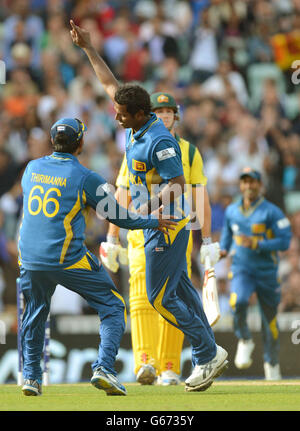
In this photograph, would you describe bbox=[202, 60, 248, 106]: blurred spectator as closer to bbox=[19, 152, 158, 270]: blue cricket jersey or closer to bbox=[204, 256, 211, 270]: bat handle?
bbox=[204, 256, 211, 270]: bat handle

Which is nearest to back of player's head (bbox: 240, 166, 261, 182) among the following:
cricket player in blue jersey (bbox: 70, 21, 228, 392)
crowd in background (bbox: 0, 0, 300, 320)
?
crowd in background (bbox: 0, 0, 300, 320)

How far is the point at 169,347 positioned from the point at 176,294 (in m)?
1.67

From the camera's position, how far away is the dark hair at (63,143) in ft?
21.9

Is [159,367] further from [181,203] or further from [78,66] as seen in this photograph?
[78,66]

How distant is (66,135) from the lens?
6.68m

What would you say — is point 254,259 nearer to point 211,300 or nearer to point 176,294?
point 211,300

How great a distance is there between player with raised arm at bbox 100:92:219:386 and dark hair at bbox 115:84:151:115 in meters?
1.46

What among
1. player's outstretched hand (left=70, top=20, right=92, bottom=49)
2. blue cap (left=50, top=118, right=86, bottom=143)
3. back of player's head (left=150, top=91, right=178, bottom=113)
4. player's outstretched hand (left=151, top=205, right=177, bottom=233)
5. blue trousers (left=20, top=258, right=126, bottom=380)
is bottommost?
blue trousers (left=20, top=258, right=126, bottom=380)

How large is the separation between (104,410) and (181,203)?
2.04 metres

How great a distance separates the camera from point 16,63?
52.2ft

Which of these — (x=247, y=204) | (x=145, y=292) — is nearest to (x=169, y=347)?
(x=145, y=292)

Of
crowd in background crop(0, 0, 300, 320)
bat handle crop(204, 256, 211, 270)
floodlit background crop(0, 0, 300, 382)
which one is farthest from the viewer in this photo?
crowd in background crop(0, 0, 300, 320)

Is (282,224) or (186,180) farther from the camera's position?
(282,224)

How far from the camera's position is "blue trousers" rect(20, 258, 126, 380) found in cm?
659
